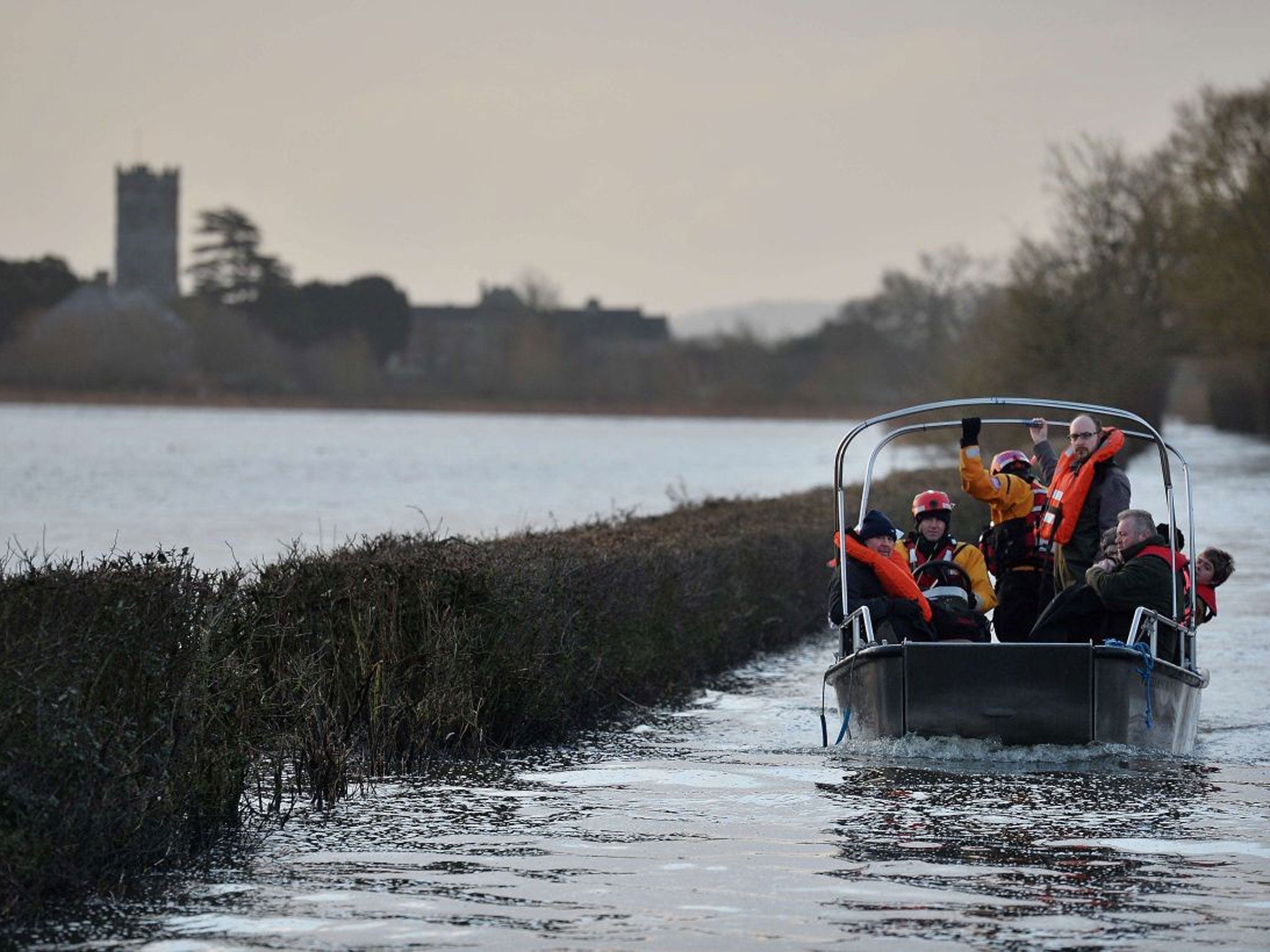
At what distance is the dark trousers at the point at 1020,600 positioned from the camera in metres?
13.7

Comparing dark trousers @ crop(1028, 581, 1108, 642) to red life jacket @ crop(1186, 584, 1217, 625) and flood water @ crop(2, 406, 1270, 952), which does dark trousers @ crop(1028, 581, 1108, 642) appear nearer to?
flood water @ crop(2, 406, 1270, 952)

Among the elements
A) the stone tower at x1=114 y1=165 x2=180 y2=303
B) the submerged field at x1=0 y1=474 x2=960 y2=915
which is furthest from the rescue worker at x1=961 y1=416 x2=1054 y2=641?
the stone tower at x1=114 y1=165 x2=180 y2=303

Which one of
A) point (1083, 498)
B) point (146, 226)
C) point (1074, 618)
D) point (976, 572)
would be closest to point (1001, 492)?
point (1083, 498)

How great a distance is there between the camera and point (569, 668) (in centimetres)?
1188

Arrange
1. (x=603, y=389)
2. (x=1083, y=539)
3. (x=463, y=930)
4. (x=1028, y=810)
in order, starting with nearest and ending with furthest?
(x=463, y=930) → (x=1028, y=810) → (x=1083, y=539) → (x=603, y=389)

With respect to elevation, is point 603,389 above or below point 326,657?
above

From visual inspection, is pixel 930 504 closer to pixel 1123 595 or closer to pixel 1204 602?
pixel 1123 595

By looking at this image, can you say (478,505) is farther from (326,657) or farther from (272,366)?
(272,366)

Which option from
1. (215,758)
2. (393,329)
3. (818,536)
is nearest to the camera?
(215,758)

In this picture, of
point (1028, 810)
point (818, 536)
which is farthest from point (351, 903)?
point (818, 536)

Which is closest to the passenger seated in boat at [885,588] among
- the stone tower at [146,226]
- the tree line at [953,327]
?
the tree line at [953,327]

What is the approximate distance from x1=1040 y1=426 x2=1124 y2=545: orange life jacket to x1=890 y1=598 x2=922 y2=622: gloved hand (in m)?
2.07

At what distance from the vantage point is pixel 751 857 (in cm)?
849

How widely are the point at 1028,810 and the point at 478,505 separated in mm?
24066
